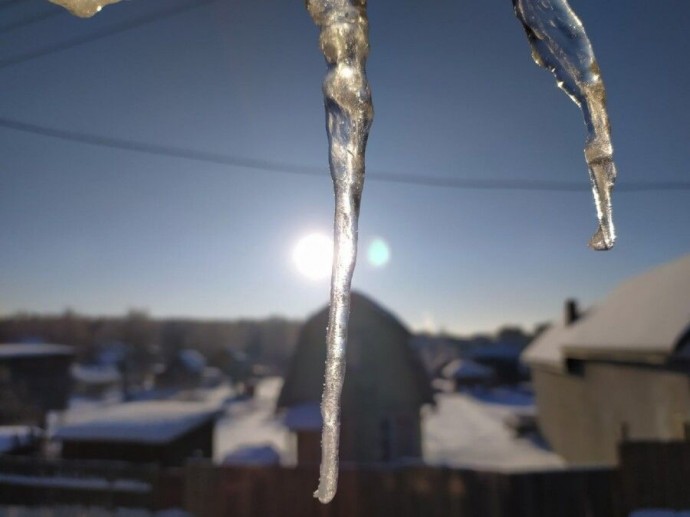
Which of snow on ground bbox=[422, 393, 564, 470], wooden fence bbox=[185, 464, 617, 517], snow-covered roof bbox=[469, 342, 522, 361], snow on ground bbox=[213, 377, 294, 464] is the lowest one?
snow on ground bbox=[422, 393, 564, 470]

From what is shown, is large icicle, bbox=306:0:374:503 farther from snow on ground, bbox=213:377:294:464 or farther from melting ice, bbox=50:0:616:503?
snow on ground, bbox=213:377:294:464

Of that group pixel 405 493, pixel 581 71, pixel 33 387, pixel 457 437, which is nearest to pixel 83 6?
pixel 581 71

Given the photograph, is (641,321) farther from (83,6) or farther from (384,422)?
(83,6)

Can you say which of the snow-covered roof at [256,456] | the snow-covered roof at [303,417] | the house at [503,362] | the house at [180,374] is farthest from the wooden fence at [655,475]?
the house at [180,374]

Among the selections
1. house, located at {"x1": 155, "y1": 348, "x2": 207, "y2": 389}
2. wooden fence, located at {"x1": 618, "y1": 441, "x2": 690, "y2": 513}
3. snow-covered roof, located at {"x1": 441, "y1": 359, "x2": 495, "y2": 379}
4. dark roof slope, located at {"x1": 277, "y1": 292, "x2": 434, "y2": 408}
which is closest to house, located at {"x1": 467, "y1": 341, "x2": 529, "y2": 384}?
snow-covered roof, located at {"x1": 441, "y1": 359, "x2": 495, "y2": 379}

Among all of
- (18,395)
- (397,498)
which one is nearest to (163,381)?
(18,395)

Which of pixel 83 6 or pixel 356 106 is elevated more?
pixel 83 6
